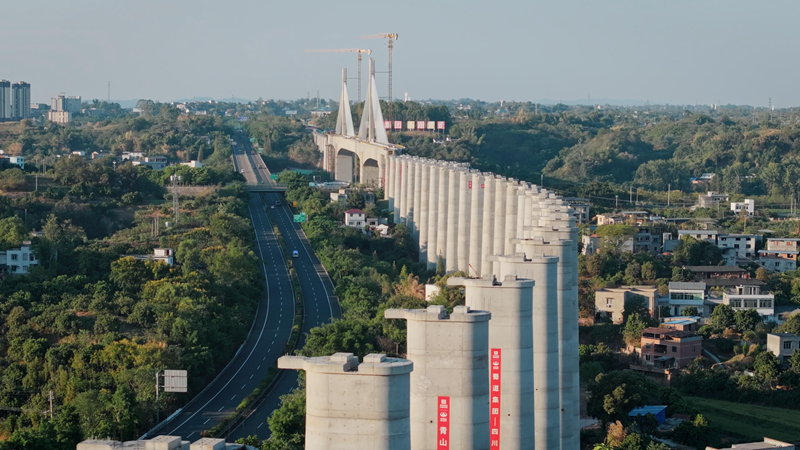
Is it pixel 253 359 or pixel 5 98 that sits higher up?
pixel 5 98

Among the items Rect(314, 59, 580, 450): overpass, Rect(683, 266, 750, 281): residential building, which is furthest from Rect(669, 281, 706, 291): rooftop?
Rect(314, 59, 580, 450): overpass

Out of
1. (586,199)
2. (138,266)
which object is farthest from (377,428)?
(586,199)

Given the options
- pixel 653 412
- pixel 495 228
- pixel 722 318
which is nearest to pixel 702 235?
pixel 722 318

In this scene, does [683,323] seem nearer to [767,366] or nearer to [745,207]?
[767,366]

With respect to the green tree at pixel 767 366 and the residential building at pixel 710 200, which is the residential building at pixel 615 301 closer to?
the green tree at pixel 767 366

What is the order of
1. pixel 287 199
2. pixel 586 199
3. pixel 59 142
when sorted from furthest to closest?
1. pixel 59 142
2. pixel 586 199
3. pixel 287 199

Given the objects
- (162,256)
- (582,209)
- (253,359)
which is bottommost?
(253,359)

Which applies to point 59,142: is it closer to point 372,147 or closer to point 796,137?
point 372,147
